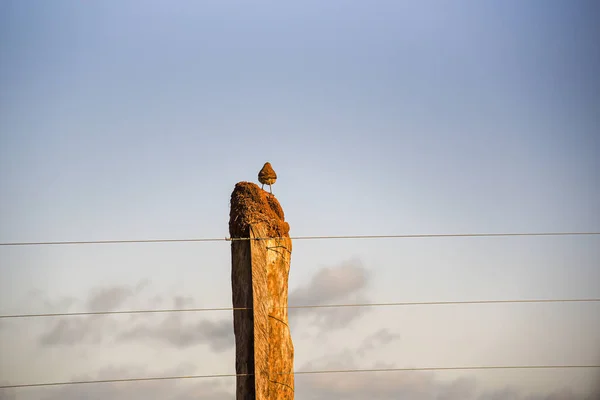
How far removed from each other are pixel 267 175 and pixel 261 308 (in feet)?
6.21

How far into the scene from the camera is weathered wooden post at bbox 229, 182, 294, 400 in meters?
5.48

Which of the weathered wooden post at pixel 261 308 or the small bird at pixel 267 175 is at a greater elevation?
the small bird at pixel 267 175

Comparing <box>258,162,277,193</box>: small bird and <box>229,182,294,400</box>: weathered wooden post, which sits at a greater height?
<box>258,162,277,193</box>: small bird

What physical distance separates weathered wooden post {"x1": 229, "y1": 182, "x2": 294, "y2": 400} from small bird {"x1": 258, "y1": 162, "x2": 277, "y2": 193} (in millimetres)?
1158

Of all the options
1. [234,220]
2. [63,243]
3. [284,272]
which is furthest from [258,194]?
[63,243]

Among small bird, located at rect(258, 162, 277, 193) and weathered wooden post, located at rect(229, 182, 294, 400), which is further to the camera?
small bird, located at rect(258, 162, 277, 193)

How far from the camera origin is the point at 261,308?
5.52 m

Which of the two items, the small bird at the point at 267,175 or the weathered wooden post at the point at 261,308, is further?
the small bird at the point at 267,175

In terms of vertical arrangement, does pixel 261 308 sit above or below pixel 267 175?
below

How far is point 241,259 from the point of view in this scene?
222 inches

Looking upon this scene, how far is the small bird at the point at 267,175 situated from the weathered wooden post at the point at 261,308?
1158mm

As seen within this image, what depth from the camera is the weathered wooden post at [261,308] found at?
18.0 feet

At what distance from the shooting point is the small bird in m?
7.08

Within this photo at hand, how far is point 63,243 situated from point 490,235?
3662mm
